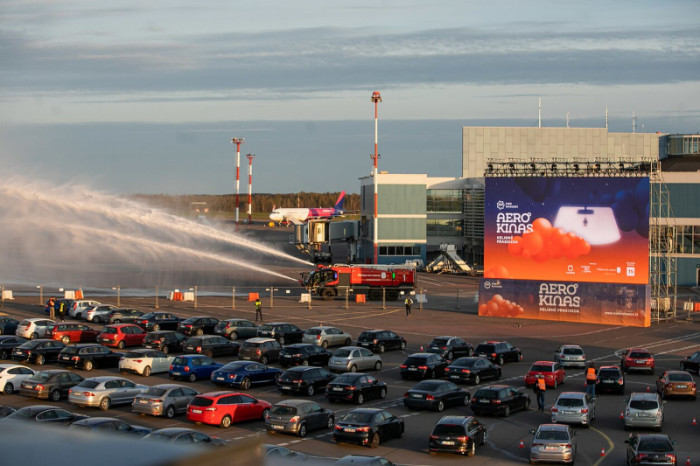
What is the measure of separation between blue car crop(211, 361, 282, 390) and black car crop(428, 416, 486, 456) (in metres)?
12.1

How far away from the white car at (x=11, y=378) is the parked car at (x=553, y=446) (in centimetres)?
2145

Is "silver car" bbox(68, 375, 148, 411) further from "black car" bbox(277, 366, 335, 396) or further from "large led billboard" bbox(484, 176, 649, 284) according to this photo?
"large led billboard" bbox(484, 176, 649, 284)

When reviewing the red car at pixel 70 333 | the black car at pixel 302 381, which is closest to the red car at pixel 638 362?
the black car at pixel 302 381

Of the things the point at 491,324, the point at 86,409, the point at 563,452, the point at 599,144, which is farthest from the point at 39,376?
the point at 599,144

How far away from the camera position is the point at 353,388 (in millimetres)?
33438

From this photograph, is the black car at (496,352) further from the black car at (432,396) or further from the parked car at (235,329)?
the parked car at (235,329)

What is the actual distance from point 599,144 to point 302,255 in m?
49.5

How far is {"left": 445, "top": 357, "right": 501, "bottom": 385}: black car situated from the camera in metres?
38.4

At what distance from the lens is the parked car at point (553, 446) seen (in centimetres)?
2441

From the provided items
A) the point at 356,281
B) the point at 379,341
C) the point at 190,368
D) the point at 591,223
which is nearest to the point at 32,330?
the point at 190,368

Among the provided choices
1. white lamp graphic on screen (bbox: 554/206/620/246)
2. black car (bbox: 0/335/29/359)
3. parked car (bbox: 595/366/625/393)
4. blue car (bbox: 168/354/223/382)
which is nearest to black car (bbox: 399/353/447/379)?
parked car (bbox: 595/366/625/393)

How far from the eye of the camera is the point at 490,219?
63.2m

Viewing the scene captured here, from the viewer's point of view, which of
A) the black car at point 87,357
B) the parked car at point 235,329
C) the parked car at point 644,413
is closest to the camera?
the parked car at point 644,413

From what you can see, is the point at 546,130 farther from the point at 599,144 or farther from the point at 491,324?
the point at 491,324
